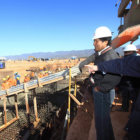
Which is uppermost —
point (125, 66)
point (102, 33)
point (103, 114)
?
point (102, 33)

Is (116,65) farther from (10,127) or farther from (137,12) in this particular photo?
(10,127)

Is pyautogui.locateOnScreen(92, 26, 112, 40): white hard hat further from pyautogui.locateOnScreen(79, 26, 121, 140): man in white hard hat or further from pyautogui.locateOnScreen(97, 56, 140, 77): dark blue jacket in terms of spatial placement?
pyautogui.locateOnScreen(97, 56, 140, 77): dark blue jacket

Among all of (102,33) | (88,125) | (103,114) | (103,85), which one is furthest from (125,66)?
(88,125)

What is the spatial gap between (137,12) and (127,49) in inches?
55.5

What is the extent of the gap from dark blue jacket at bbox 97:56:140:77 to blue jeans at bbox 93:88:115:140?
0.55m

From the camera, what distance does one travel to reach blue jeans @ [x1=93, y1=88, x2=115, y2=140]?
1.99 meters

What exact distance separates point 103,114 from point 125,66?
0.97m

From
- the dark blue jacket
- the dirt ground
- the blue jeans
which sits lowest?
the dirt ground

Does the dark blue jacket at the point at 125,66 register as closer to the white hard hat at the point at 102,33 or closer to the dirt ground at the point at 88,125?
the white hard hat at the point at 102,33

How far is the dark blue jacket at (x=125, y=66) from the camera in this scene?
1.32 metres

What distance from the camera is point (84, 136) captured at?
3.60 m

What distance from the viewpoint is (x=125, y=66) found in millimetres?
1398

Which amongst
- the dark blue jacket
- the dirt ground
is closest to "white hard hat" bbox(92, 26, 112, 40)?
the dark blue jacket

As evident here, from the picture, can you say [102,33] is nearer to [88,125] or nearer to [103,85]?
[103,85]
